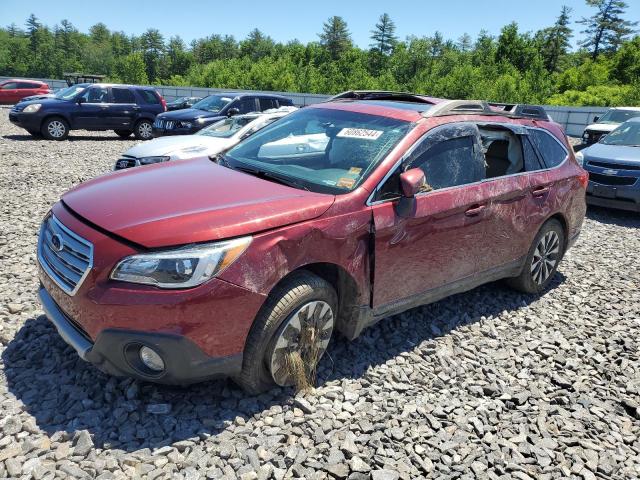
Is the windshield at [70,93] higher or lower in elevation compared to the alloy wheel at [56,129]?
higher

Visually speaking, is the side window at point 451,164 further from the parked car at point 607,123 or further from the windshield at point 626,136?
the parked car at point 607,123

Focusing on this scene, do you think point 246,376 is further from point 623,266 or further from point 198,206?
point 623,266

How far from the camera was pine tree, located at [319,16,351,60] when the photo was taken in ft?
247

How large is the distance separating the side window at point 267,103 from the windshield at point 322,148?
10.6m

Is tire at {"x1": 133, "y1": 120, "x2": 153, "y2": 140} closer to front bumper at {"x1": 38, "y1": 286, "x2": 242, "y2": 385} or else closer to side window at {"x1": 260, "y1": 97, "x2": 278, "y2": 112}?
side window at {"x1": 260, "y1": 97, "x2": 278, "y2": 112}

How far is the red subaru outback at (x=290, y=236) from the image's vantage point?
8.27 feet

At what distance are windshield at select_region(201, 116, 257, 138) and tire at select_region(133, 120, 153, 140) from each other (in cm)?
768

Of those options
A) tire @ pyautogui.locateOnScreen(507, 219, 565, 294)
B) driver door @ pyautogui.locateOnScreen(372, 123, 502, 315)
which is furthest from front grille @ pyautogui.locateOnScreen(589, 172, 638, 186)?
driver door @ pyautogui.locateOnScreen(372, 123, 502, 315)

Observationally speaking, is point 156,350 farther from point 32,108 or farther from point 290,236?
point 32,108

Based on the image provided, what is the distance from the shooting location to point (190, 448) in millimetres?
2605

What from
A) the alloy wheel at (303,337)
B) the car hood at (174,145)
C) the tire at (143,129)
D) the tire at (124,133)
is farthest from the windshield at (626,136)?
the tire at (124,133)

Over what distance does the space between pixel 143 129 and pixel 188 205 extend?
47.8 ft

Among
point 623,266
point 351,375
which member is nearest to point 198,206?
point 351,375

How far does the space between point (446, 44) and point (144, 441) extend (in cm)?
8640
